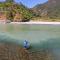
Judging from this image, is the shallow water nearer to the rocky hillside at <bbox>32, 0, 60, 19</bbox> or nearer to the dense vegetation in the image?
the dense vegetation

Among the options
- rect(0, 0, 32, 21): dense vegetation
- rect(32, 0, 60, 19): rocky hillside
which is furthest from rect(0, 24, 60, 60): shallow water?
rect(32, 0, 60, 19): rocky hillside

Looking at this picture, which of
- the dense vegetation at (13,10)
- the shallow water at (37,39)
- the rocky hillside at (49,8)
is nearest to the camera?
the shallow water at (37,39)

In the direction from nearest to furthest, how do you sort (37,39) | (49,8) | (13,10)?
(37,39), (13,10), (49,8)

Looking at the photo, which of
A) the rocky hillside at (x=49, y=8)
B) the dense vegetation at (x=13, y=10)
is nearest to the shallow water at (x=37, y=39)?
the dense vegetation at (x=13, y=10)

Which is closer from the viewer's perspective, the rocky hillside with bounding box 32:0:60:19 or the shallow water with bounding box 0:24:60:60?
the shallow water with bounding box 0:24:60:60

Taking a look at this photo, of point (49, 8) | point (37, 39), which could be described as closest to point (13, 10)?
point (49, 8)

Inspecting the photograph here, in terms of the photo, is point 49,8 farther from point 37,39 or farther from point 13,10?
point 37,39

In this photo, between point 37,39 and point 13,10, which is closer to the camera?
point 37,39

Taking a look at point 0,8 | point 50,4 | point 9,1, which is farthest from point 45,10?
point 0,8

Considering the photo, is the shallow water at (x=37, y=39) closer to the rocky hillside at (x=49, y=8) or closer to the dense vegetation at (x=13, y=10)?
the dense vegetation at (x=13, y=10)

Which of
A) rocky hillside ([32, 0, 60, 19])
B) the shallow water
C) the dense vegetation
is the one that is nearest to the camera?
the shallow water

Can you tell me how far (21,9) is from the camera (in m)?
71.8

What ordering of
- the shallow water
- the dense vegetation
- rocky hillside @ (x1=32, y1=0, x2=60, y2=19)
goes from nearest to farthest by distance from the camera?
1. the shallow water
2. the dense vegetation
3. rocky hillside @ (x1=32, y1=0, x2=60, y2=19)

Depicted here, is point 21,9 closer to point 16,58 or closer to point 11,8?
point 11,8
